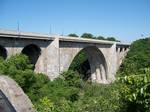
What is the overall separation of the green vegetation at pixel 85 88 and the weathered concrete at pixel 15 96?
2.38 ft

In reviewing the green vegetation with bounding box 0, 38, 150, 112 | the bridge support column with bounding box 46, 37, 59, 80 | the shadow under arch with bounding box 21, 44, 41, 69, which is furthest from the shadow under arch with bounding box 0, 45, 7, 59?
the bridge support column with bounding box 46, 37, 59, 80

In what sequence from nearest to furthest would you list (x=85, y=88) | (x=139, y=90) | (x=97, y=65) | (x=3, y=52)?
(x=139, y=90) < (x=3, y=52) < (x=85, y=88) < (x=97, y=65)

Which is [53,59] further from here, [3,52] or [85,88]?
[3,52]

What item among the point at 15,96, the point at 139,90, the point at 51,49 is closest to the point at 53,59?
the point at 51,49

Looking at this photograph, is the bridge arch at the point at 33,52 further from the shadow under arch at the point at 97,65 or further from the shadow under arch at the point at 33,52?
the shadow under arch at the point at 97,65

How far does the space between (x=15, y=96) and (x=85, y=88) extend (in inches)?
825

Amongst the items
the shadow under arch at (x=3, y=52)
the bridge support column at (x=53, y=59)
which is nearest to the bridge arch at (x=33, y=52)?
the bridge support column at (x=53, y=59)

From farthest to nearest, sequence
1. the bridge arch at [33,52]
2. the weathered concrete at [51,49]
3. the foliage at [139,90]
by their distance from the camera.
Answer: the bridge arch at [33,52] < the weathered concrete at [51,49] < the foliage at [139,90]

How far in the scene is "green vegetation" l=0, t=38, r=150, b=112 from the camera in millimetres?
3783

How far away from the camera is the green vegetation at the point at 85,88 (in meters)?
3.78

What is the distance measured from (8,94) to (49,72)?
73.6 ft

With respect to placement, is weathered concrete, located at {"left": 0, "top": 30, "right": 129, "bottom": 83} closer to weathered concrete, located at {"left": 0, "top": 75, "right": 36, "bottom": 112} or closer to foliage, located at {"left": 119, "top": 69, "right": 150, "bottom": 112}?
weathered concrete, located at {"left": 0, "top": 75, "right": 36, "bottom": 112}

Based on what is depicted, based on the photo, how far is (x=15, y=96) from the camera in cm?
469

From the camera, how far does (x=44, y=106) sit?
5.54 meters
